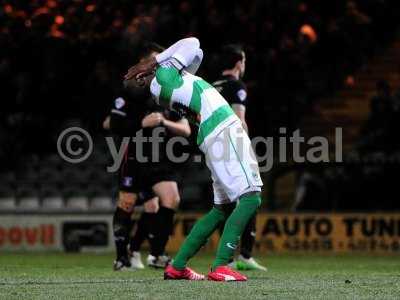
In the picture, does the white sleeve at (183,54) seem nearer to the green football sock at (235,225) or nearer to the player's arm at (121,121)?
the green football sock at (235,225)

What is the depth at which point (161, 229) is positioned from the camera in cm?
1094

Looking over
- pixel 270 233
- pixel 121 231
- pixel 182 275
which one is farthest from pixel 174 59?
pixel 270 233

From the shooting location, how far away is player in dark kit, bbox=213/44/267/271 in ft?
34.2

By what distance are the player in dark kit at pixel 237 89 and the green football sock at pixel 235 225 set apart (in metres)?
2.37

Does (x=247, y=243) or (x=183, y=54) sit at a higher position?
(x=183, y=54)

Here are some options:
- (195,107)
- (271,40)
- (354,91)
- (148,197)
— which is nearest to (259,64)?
(271,40)

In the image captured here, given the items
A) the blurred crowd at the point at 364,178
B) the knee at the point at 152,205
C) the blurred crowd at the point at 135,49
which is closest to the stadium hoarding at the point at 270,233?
the blurred crowd at the point at 364,178

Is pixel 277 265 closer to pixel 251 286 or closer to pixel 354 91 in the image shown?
pixel 251 286

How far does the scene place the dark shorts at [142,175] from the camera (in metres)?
10.6

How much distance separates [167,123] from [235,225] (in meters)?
2.95

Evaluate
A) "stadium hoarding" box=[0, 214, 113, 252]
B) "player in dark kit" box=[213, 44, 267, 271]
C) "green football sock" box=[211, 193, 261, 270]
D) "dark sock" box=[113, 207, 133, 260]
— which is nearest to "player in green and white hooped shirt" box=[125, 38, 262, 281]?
"green football sock" box=[211, 193, 261, 270]

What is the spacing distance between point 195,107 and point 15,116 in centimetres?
1146

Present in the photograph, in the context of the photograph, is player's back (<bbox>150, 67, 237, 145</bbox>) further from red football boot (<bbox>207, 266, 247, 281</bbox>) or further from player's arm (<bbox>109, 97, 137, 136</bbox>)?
player's arm (<bbox>109, 97, 137, 136</bbox>)

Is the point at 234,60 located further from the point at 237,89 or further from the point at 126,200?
the point at 126,200
